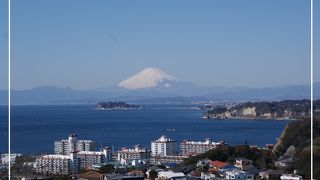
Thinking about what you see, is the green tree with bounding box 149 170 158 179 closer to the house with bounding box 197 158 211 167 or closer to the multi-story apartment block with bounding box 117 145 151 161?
the house with bounding box 197 158 211 167

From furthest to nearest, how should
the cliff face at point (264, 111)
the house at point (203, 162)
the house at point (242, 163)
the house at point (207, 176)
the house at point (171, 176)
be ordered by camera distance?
the cliff face at point (264, 111) → the house at point (203, 162) → the house at point (242, 163) → the house at point (207, 176) → the house at point (171, 176)

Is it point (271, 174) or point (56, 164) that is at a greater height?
point (271, 174)

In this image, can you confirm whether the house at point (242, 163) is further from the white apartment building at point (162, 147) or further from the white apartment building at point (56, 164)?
the white apartment building at point (162, 147)

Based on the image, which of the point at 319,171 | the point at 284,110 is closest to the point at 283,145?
the point at 319,171

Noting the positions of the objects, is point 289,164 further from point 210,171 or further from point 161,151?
point 161,151

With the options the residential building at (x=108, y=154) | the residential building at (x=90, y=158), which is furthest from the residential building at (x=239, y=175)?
the residential building at (x=108, y=154)

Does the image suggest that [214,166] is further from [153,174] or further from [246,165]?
[153,174]

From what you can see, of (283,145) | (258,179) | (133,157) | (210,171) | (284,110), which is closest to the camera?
(258,179)

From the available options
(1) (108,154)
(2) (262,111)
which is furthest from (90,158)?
(2) (262,111)

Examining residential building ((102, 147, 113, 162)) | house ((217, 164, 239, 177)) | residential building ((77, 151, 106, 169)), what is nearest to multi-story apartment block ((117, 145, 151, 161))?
residential building ((102, 147, 113, 162))

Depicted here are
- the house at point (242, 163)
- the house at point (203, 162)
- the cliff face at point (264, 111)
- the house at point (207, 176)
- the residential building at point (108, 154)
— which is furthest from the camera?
the cliff face at point (264, 111)

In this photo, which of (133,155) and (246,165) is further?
(133,155)
